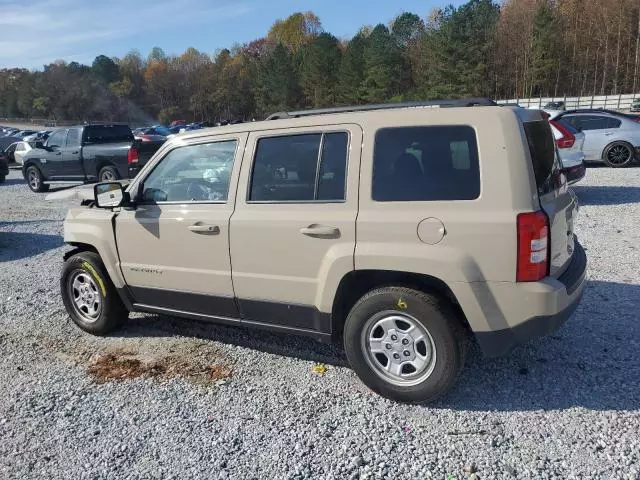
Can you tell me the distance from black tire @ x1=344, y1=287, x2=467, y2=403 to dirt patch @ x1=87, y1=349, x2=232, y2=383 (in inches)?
43.7

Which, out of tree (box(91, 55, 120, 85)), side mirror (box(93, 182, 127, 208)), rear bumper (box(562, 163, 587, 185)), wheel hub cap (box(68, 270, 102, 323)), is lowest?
wheel hub cap (box(68, 270, 102, 323))

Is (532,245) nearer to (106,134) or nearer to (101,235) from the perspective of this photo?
(101,235)

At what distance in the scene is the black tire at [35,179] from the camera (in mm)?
16406

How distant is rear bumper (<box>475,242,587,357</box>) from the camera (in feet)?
10.4

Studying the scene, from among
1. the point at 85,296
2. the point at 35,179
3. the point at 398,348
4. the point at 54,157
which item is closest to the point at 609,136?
the point at 398,348

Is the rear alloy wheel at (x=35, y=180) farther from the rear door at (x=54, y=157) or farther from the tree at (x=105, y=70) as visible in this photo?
the tree at (x=105, y=70)

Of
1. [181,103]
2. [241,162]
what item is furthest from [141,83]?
[241,162]

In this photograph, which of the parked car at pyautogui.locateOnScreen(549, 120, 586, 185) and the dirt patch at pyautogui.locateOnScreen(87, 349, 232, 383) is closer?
the dirt patch at pyautogui.locateOnScreen(87, 349, 232, 383)

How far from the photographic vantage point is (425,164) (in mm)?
3432

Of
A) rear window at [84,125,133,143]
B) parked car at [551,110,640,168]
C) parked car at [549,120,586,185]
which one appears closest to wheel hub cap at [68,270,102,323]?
parked car at [549,120,586,185]

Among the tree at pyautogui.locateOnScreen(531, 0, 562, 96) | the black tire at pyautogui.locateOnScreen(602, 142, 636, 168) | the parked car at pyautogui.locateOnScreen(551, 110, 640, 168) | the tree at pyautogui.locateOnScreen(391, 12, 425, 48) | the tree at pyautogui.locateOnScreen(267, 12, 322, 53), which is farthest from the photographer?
the tree at pyautogui.locateOnScreen(267, 12, 322, 53)

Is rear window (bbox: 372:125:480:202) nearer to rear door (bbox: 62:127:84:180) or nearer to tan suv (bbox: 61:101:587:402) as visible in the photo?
tan suv (bbox: 61:101:587:402)

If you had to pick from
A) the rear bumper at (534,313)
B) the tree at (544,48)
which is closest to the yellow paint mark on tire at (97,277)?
the rear bumper at (534,313)

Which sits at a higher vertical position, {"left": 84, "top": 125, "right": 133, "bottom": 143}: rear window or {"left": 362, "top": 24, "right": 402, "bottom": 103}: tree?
{"left": 362, "top": 24, "right": 402, "bottom": 103}: tree
